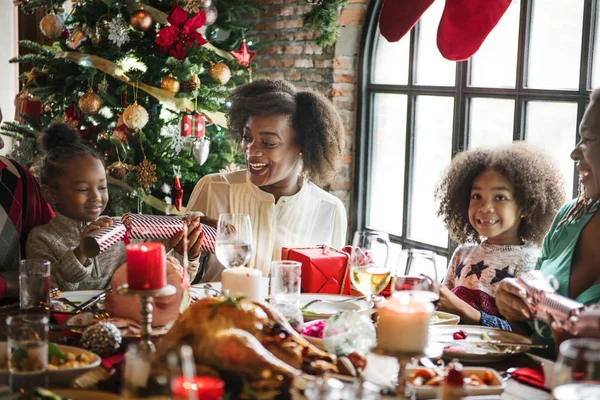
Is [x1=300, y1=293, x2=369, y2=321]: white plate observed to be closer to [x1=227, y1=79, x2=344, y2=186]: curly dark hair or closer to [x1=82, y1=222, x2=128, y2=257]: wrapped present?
[x1=82, y1=222, x2=128, y2=257]: wrapped present

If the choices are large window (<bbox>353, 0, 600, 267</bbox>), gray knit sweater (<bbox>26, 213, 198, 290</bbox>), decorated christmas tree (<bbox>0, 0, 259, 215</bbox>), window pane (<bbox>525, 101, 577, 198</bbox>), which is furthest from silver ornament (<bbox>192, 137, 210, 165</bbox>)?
window pane (<bbox>525, 101, 577, 198</bbox>)

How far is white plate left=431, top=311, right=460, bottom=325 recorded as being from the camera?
186 centimetres

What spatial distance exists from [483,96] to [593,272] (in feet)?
6.36

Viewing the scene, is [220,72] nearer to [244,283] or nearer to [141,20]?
[141,20]

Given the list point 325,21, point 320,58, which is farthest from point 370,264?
point 320,58

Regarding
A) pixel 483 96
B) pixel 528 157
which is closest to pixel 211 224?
pixel 528 157

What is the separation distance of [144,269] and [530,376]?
760mm

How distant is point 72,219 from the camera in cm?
249

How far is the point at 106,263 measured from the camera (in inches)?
96.3

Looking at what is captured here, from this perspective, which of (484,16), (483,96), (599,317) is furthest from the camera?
(483,96)

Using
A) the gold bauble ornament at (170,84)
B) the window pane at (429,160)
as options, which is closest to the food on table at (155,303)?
the gold bauble ornament at (170,84)

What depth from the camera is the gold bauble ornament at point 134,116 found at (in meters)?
3.70

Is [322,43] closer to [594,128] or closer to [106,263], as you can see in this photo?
[106,263]

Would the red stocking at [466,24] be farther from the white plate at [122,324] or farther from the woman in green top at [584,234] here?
the white plate at [122,324]
